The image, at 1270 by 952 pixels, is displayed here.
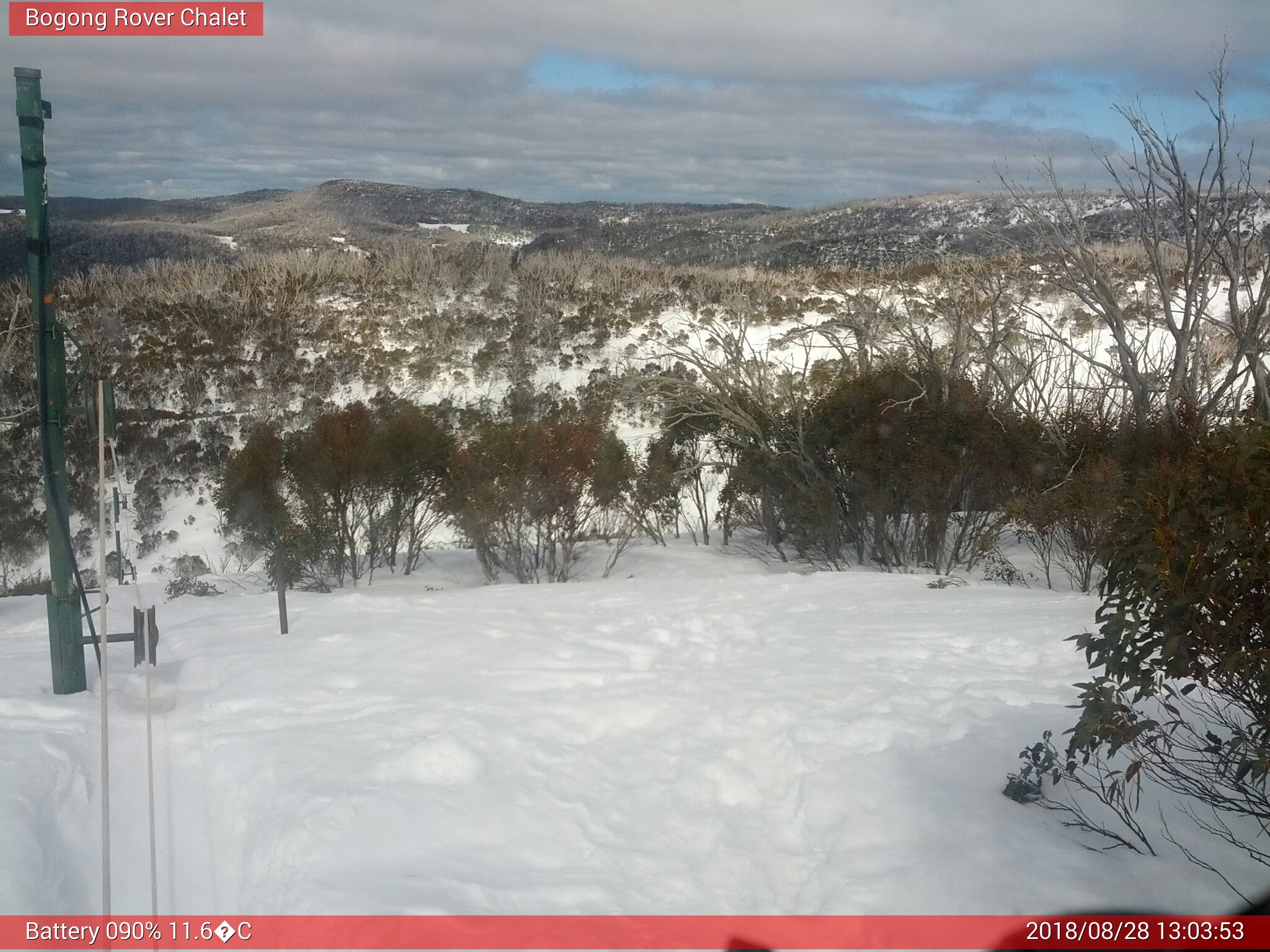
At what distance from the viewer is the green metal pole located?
184 inches

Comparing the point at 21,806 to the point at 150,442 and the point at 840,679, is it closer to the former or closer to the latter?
the point at 840,679

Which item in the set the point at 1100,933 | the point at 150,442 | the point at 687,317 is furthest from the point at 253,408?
the point at 1100,933

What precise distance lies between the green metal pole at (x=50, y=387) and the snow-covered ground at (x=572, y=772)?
0.82 ft

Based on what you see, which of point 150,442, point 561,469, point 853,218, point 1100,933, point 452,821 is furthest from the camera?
point 853,218

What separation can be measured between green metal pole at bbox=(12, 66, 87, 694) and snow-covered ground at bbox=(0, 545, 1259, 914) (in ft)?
0.82

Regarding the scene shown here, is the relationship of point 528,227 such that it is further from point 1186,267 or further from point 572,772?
point 572,772

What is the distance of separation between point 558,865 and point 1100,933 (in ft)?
5.88

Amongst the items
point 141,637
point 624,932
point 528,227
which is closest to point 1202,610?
point 624,932

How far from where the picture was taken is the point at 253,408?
20.3m

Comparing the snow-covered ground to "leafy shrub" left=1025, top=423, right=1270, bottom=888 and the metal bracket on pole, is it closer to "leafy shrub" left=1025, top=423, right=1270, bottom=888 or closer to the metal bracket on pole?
the metal bracket on pole

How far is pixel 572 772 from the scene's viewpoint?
14.4ft

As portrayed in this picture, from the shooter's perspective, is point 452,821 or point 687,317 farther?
point 687,317

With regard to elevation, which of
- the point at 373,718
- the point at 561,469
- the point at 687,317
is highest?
the point at 687,317

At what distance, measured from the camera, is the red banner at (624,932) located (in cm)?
268
